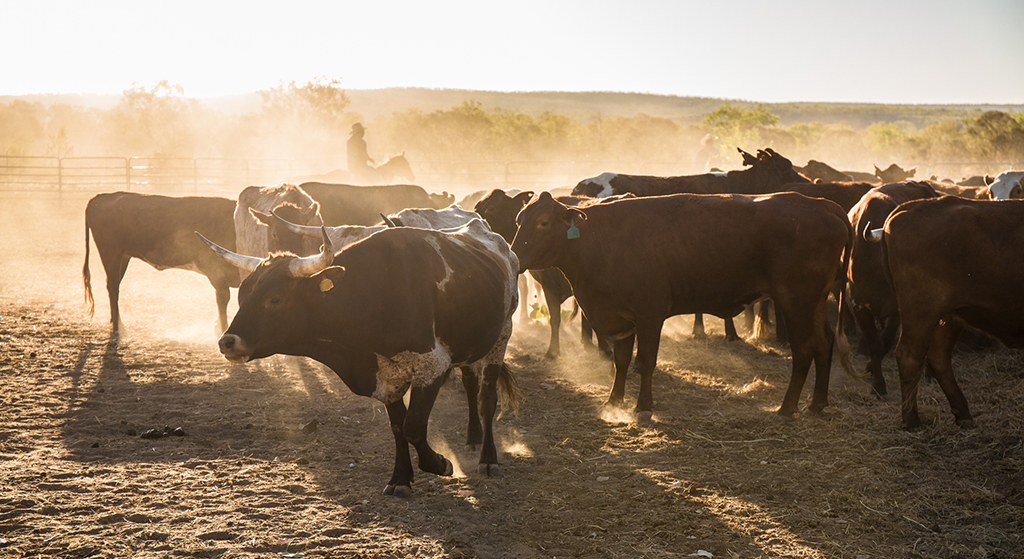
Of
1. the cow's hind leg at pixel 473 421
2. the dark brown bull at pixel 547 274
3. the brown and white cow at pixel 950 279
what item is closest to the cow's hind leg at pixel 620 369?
the cow's hind leg at pixel 473 421

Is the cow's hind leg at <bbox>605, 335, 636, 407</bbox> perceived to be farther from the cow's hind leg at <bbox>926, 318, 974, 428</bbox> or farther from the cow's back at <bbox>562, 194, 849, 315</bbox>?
the cow's hind leg at <bbox>926, 318, 974, 428</bbox>

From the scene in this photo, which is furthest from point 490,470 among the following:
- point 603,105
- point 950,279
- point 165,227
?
point 603,105

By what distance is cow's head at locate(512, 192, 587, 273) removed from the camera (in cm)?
657

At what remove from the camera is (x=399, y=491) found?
4.50 meters

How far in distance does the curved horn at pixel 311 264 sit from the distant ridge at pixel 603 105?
135 meters

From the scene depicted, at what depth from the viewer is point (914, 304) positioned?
5.32 meters

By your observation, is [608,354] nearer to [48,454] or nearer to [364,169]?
[48,454]

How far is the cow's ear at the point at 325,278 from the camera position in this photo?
4.07 metres

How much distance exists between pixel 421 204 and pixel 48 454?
6141 mm

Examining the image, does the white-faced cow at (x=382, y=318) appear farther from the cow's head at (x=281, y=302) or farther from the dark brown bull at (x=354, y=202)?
the dark brown bull at (x=354, y=202)


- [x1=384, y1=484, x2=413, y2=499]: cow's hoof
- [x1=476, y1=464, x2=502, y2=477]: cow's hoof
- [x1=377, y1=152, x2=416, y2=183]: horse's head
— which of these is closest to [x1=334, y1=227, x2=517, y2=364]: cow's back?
[x1=476, y1=464, x2=502, y2=477]: cow's hoof

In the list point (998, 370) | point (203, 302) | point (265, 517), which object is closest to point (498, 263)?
point (265, 517)

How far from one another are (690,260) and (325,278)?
329 cm

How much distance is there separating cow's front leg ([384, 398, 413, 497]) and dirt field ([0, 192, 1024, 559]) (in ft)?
0.29
